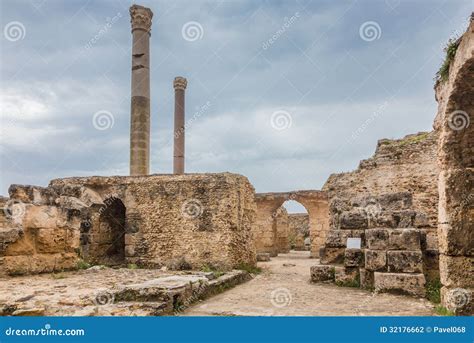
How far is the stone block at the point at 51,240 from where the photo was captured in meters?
8.08

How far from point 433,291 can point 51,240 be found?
23.5 feet

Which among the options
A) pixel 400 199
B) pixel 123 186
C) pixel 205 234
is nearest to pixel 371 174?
pixel 400 199

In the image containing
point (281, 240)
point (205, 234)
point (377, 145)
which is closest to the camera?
point (205, 234)

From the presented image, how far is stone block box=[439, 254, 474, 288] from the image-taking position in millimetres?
4945

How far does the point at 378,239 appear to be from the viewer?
754cm

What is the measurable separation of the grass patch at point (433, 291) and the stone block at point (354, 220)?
1.74 meters

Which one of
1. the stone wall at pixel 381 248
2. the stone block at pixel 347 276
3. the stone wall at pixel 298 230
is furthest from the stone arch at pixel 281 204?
the stone block at pixel 347 276

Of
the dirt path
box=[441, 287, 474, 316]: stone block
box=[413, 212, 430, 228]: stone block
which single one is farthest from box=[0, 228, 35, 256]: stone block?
box=[413, 212, 430, 228]: stone block

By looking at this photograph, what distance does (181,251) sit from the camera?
1109 centimetres

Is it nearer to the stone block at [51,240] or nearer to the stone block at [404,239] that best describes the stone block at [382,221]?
the stone block at [404,239]

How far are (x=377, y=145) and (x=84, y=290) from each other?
1147 cm

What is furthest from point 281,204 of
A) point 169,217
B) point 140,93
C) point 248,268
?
point 169,217

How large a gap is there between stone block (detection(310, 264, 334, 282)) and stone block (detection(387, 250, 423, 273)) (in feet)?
4.56

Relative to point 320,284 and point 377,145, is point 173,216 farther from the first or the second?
point 377,145
